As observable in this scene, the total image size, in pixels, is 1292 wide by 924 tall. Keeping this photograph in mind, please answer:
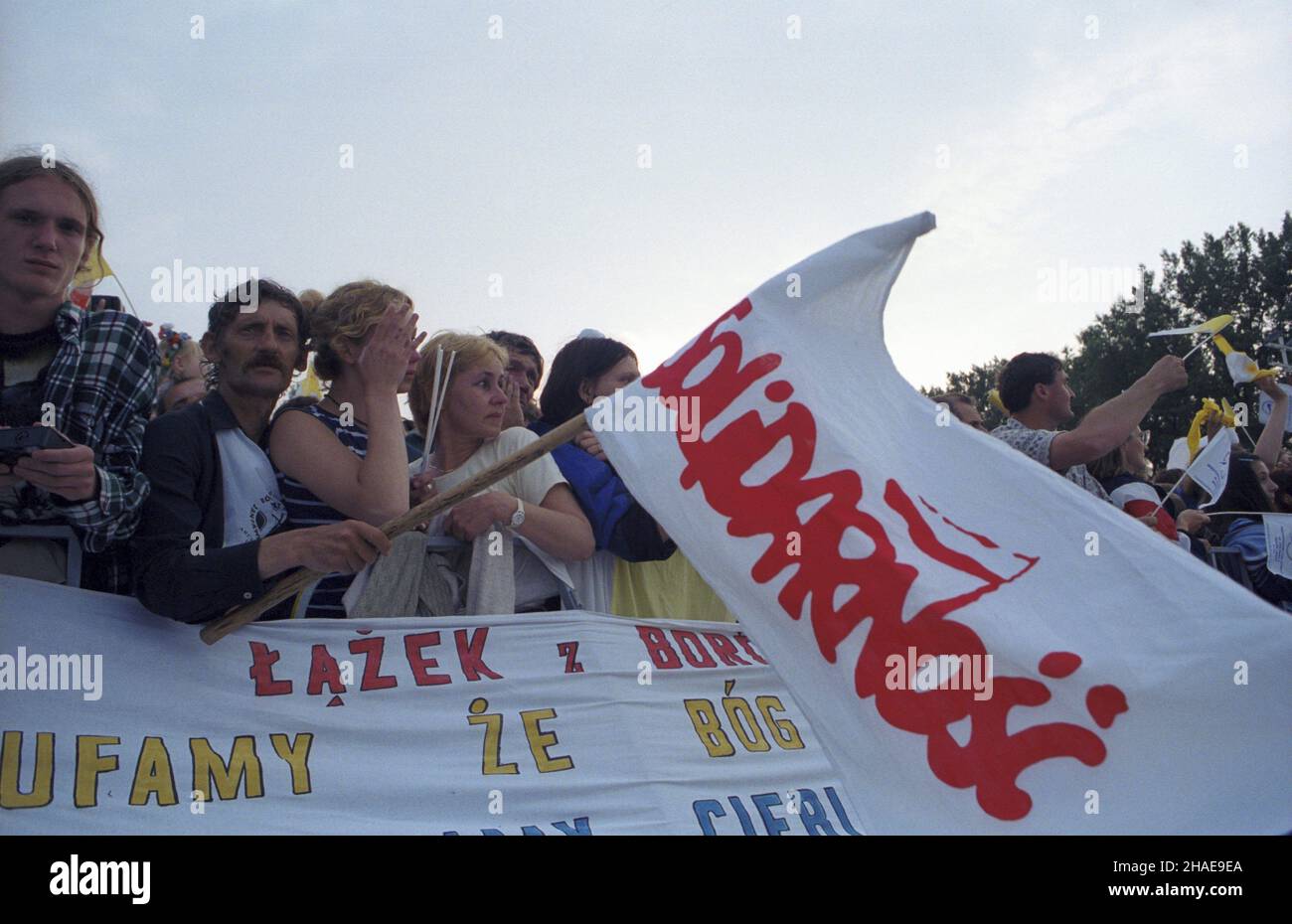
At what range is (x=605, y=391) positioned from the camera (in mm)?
4406

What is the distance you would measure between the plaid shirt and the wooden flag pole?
345 millimetres

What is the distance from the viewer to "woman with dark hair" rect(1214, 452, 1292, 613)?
7.17m

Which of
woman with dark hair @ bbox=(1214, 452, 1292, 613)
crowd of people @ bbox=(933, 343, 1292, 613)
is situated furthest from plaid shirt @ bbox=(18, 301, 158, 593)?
woman with dark hair @ bbox=(1214, 452, 1292, 613)

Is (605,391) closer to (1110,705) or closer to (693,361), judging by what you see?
(693,361)

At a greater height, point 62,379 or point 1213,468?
point 62,379

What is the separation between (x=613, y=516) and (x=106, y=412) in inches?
62.7

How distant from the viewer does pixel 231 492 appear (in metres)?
3.25

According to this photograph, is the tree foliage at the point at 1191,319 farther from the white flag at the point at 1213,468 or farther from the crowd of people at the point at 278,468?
the crowd of people at the point at 278,468

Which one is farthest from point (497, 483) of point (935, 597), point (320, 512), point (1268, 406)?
point (1268, 406)

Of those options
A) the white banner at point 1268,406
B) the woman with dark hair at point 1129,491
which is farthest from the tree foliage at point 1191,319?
the woman with dark hair at point 1129,491

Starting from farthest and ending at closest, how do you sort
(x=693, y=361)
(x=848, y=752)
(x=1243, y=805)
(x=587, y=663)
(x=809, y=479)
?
1. (x=587, y=663)
2. (x=693, y=361)
3. (x=809, y=479)
4. (x=848, y=752)
5. (x=1243, y=805)

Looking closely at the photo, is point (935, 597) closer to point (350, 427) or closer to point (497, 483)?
point (497, 483)
